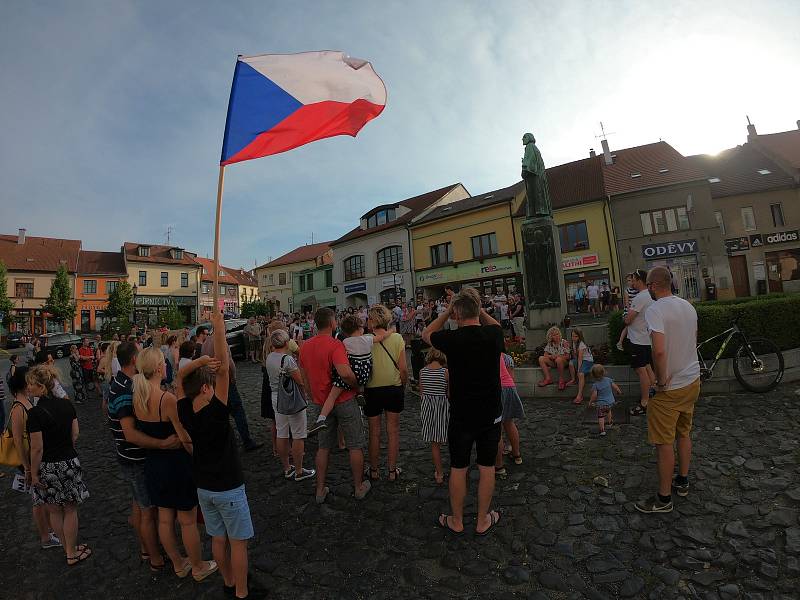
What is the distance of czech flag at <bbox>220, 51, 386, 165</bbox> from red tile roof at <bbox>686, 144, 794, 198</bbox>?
104 ft

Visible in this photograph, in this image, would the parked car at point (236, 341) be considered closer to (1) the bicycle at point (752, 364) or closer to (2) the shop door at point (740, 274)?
(1) the bicycle at point (752, 364)

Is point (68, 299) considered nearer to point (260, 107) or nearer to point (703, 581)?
point (260, 107)

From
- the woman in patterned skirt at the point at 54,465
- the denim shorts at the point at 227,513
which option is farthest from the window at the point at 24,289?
the denim shorts at the point at 227,513

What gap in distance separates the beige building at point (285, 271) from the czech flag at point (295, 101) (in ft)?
165

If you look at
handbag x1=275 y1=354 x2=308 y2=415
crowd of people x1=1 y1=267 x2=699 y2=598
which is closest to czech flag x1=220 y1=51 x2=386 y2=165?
crowd of people x1=1 y1=267 x2=699 y2=598

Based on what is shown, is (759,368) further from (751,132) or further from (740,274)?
(751,132)

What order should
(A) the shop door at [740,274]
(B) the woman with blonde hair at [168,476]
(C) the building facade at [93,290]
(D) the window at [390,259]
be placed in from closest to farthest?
(B) the woman with blonde hair at [168,476]
(A) the shop door at [740,274]
(D) the window at [390,259]
(C) the building facade at [93,290]

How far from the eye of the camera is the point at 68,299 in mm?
44188

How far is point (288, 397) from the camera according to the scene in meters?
4.99

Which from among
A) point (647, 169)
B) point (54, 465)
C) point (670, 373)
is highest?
point (647, 169)

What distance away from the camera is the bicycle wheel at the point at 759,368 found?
6406 mm

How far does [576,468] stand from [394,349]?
2383mm

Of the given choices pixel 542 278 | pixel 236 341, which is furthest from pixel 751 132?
pixel 236 341

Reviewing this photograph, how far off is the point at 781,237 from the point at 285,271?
5087 centimetres
